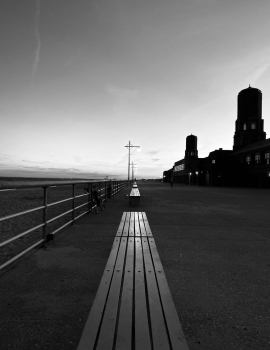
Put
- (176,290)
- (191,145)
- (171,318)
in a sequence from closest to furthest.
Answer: (171,318) → (176,290) → (191,145)

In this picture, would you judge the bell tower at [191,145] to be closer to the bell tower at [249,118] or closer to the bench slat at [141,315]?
the bell tower at [249,118]

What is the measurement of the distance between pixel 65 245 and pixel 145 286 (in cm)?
259

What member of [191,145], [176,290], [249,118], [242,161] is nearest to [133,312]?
[176,290]

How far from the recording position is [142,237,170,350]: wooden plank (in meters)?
1.84

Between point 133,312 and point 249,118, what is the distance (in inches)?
2983

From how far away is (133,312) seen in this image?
2250 millimetres

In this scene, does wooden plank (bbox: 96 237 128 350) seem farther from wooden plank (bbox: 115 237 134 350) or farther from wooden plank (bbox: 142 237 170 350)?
wooden plank (bbox: 142 237 170 350)

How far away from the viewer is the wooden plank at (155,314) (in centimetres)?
184

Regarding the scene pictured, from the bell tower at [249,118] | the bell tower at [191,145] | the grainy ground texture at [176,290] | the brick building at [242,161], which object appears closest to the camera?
the grainy ground texture at [176,290]

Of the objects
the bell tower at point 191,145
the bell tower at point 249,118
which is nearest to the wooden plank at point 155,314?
the bell tower at point 249,118

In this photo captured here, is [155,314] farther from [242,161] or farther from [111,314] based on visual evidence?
[242,161]

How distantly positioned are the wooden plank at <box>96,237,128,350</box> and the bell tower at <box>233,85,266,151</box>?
7172cm

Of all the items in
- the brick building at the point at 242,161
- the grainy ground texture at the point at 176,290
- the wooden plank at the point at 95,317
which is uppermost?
the brick building at the point at 242,161

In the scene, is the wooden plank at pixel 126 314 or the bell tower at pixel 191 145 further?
the bell tower at pixel 191 145
